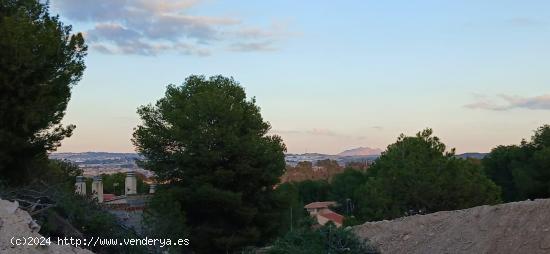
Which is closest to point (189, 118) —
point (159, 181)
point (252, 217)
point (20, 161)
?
point (159, 181)

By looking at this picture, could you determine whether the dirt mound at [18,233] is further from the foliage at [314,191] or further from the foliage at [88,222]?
the foliage at [314,191]

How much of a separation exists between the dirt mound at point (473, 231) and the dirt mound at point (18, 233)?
9.80m

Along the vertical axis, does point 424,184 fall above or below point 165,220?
above

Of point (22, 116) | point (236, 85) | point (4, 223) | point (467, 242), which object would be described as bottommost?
point (467, 242)

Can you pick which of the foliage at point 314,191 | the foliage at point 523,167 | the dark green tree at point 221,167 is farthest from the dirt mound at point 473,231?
the foliage at point 314,191

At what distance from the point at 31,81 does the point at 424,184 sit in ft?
53.4

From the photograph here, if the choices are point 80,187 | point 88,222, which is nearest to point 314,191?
point 80,187

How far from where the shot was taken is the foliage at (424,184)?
2561 cm

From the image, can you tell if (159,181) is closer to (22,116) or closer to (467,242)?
(22,116)

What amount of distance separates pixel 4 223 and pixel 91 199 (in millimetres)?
4840

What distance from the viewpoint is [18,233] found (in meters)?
8.21

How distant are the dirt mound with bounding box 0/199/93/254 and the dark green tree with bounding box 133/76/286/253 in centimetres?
1055

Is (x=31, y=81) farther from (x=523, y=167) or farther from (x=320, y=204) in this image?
(x=320, y=204)

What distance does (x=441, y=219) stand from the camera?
57.5 feet
